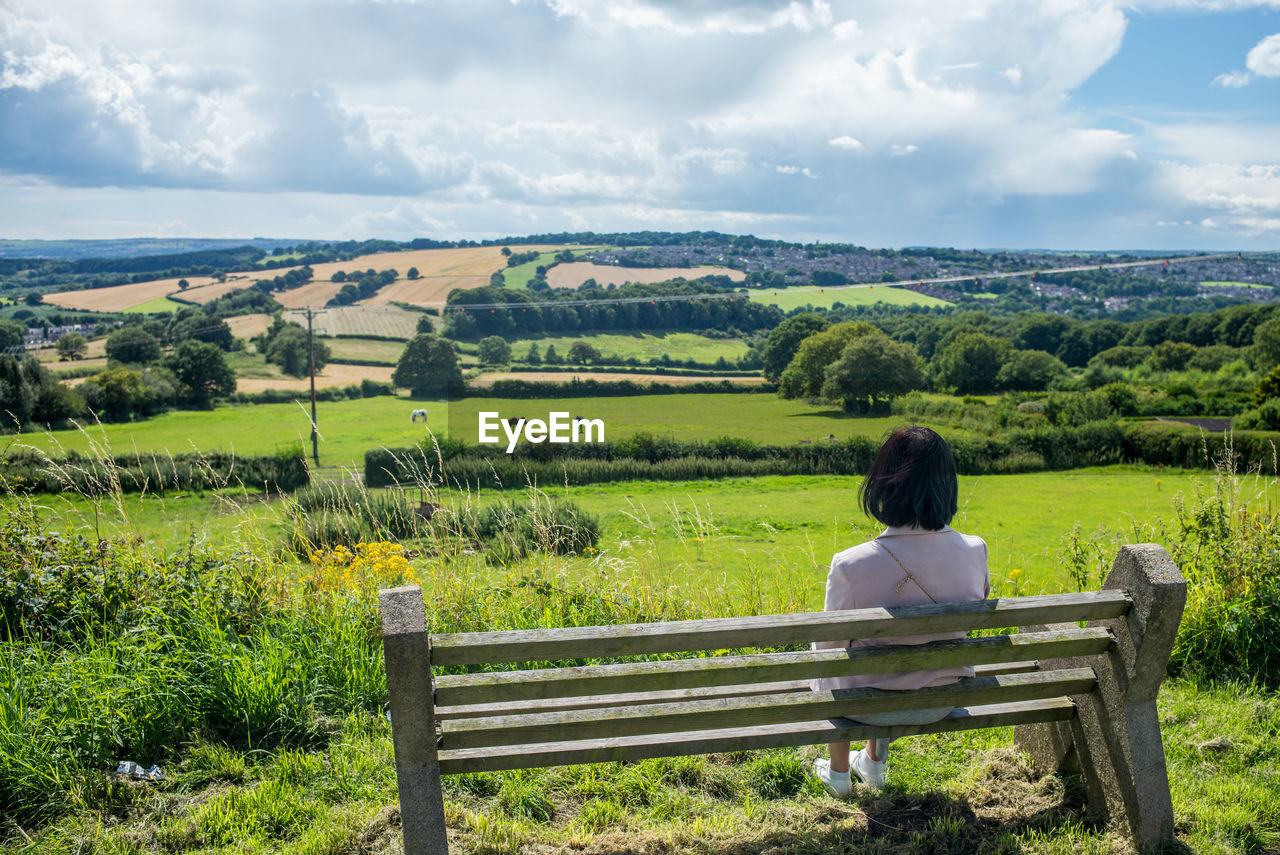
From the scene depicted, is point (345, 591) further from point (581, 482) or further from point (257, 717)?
point (581, 482)

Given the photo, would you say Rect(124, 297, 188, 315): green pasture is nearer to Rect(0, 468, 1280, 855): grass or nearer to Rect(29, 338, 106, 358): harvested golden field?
Rect(29, 338, 106, 358): harvested golden field

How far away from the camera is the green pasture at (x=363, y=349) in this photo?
7719cm

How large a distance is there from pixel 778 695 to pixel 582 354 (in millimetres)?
65180

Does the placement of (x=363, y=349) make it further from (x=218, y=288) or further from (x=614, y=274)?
(x=218, y=288)

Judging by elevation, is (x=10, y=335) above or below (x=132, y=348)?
above

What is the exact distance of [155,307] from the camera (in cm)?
9069

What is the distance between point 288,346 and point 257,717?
268ft

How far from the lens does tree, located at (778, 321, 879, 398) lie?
58562mm

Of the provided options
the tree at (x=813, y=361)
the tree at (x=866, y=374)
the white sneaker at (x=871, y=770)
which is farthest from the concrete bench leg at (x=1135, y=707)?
the tree at (x=813, y=361)

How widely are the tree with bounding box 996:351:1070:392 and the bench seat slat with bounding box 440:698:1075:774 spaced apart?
7364 centimetres

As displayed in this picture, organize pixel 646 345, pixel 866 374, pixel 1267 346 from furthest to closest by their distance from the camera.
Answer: pixel 646 345, pixel 1267 346, pixel 866 374

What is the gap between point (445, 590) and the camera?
4305mm

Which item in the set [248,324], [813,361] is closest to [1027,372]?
[813,361]

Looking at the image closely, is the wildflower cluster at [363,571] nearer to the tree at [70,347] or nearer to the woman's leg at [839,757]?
the woman's leg at [839,757]
